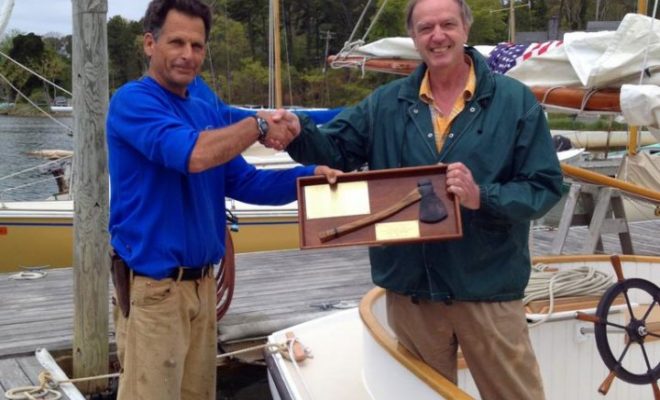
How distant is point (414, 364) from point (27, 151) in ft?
84.8

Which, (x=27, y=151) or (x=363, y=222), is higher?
(x=363, y=222)

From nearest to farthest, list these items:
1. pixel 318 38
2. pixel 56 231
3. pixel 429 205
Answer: pixel 429 205 < pixel 56 231 < pixel 318 38

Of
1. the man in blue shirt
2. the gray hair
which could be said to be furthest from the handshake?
the gray hair

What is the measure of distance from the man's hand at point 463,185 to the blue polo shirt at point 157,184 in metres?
0.77

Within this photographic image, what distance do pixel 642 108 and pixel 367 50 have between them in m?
3.21

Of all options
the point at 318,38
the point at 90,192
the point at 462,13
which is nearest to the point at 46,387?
the point at 90,192

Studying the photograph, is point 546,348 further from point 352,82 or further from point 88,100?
point 352,82

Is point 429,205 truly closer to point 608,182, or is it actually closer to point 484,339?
point 484,339

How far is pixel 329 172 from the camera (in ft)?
8.38

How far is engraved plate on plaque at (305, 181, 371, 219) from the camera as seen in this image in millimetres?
2482

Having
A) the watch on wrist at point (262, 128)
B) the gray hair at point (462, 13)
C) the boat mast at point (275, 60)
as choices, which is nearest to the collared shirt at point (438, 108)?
the gray hair at point (462, 13)

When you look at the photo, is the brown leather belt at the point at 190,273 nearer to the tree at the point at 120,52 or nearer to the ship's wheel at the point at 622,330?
the ship's wheel at the point at 622,330

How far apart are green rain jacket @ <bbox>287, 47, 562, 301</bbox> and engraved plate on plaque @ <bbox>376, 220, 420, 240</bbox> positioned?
0.38 ft

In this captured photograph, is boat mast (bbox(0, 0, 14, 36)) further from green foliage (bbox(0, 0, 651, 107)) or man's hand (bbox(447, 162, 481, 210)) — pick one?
green foliage (bbox(0, 0, 651, 107))
